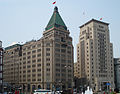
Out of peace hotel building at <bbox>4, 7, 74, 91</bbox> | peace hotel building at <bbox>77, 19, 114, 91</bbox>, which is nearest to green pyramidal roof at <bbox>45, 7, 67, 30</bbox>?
peace hotel building at <bbox>4, 7, 74, 91</bbox>

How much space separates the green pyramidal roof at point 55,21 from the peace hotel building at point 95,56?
25.0 m

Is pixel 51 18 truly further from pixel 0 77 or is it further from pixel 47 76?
pixel 0 77

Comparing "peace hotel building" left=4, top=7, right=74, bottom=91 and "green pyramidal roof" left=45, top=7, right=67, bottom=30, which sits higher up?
"green pyramidal roof" left=45, top=7, right=67, bottom=30

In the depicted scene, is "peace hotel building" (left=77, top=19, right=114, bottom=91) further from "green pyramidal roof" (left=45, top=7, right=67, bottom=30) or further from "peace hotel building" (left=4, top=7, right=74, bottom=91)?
"green pyramidal roof" (left=45, top=7, right=67, bottom=30)

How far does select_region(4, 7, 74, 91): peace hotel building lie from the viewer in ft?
393

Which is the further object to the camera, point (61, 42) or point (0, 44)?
point (61, 42)

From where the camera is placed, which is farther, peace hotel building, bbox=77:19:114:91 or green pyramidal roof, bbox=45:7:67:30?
peace hotel building, bbox=77:19:114:91

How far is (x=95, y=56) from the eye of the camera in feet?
480

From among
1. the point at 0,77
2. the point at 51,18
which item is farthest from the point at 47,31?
the point at 0,77

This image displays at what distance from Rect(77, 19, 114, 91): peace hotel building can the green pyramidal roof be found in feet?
81.9

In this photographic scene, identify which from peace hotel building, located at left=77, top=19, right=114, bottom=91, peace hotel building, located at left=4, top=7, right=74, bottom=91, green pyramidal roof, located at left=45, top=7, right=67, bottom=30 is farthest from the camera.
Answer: peace hotel building, located at left=77, top=19, right=114, bottom=91

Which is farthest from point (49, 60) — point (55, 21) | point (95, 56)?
point (95, 56)

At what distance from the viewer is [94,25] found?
15012 centimetres

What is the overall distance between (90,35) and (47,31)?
36201 mm
